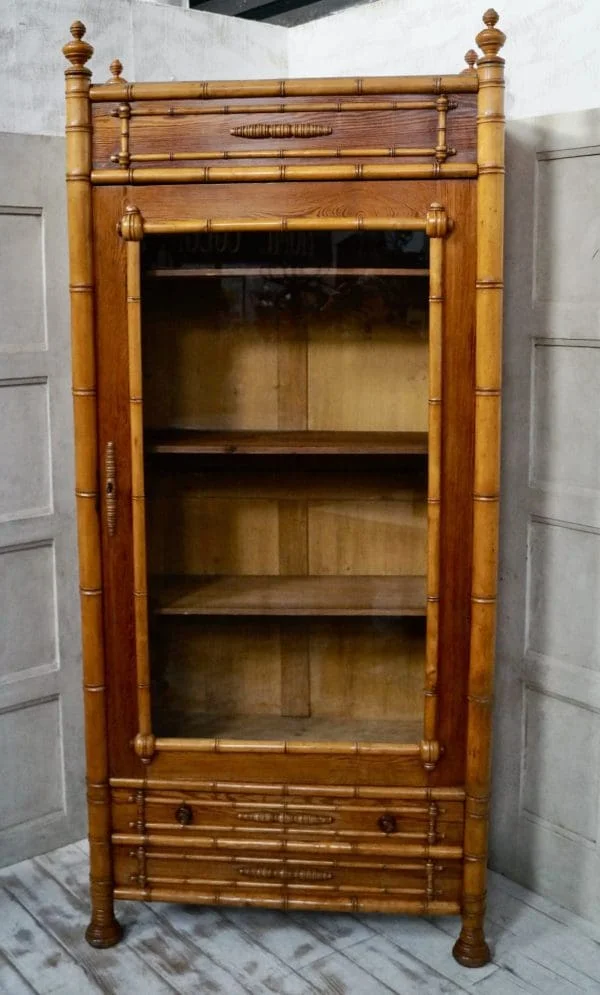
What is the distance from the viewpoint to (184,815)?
2191mm

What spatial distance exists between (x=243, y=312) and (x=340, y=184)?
1.11ft

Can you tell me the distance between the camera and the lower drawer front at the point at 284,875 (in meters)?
2.18

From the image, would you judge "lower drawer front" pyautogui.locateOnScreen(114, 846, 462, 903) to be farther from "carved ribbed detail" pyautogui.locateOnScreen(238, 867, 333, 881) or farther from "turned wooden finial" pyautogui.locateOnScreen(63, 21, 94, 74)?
"turned wooden finial" pyautogui.locateOnScreen(63, 21, 94, 74)

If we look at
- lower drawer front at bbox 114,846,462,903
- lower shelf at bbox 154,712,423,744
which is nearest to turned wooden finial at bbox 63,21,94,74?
lower shelf at bbox 154,712,423,744

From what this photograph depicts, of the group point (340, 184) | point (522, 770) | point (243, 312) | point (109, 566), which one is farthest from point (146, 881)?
point (340, 184)

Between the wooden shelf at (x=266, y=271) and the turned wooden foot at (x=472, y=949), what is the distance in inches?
52.0

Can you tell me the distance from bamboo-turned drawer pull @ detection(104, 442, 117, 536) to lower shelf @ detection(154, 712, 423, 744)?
42cm

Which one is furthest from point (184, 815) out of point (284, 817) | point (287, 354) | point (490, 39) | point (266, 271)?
point (490, 39)

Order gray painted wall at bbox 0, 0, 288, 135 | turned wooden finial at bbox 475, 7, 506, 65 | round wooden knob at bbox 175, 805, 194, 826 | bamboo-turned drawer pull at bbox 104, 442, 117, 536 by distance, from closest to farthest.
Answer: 1. turned wooden finial at bbox 475, 7, 506, 65
2. bamboo-turned drawer pull at bbox 104, 442, 117, 536
3. round wooden knob at bbox 175, 805, 194, 826
4. gray painted wall at bbox 0, 0, 288, 135

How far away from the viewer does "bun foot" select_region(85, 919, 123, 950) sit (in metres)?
2.24

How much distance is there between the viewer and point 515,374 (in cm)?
234

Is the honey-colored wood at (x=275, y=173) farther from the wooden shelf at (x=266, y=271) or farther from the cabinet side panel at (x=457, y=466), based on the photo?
the wooden shelf at (x=266, y=271)

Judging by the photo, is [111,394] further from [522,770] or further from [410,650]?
[522,770]

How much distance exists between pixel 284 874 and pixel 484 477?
907 mm
